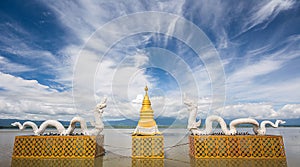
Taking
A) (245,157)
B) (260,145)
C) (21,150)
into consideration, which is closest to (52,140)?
(21,150)

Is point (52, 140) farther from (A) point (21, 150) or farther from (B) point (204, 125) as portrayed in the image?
(B) point (204, 125)

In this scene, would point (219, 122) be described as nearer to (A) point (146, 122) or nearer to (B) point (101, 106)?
(A) point (146, 122)

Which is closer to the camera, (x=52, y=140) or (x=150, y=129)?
(x=52, y=140)

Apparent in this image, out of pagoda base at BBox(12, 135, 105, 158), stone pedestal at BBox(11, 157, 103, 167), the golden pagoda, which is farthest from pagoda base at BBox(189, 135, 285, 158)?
pagoda base at BBox(12, 135, 105, 158)

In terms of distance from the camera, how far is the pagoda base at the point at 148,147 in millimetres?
8219

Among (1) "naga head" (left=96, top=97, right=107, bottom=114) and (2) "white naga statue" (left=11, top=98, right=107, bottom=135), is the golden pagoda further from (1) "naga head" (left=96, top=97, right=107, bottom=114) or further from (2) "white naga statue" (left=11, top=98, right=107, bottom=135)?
(1) "naga head" (left=96, top=97, right=107, bottom=114)

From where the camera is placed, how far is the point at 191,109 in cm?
916

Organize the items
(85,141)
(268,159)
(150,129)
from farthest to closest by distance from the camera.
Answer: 1. (150,129)
2. (85,141)
3. (268,159)

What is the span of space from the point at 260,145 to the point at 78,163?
25.6 feet

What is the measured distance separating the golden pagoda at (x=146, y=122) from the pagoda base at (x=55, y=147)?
2216 mm

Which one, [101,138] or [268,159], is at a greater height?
[101,138]

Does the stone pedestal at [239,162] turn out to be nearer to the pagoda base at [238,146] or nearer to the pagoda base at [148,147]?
the pagoda base at [238,146]

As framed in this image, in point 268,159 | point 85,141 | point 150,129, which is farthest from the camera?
point 150,129

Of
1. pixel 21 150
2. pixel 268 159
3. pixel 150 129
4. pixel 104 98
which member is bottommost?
pixel 268 159
